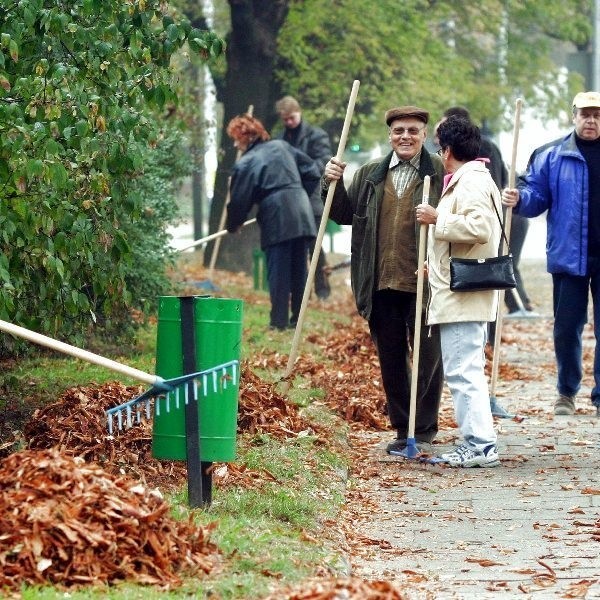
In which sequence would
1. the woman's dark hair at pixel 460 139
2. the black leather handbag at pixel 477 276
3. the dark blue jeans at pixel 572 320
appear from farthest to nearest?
the dark blue jeans at pixel 572 320, the woman's dark hair at pixel 460 139, the black leather handbag at pixel 477 276

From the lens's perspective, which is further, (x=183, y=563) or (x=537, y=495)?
(x=537, y=495)

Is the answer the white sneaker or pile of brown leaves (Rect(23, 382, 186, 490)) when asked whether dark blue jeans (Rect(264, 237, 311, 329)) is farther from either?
pile of brown leaves (Rect(23, 382, 186, 490))

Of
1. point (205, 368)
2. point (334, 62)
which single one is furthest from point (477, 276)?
point (334, 62)

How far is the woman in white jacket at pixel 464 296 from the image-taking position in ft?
30.3

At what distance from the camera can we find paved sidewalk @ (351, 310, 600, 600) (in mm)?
6699

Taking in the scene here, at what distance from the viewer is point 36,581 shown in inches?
221

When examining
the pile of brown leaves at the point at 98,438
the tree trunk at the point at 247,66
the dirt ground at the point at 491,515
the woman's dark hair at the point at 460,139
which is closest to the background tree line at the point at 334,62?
the tree trunk at the point at 247,66

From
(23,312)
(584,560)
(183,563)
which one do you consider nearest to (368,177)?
(23,312)

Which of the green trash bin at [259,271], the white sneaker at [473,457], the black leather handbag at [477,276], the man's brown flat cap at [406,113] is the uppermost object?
the man's brown flat cap at [406,113]

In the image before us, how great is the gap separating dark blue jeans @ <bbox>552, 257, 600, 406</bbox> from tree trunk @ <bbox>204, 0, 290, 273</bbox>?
11.8 m

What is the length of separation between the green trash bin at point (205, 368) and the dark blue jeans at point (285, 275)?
8.66m

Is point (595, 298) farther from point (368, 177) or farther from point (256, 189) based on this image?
point (256, 189)

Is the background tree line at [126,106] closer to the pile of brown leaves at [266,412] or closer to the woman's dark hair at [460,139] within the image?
the pile of brown leaves at [266,412]

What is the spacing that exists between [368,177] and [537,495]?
7.80 ft
